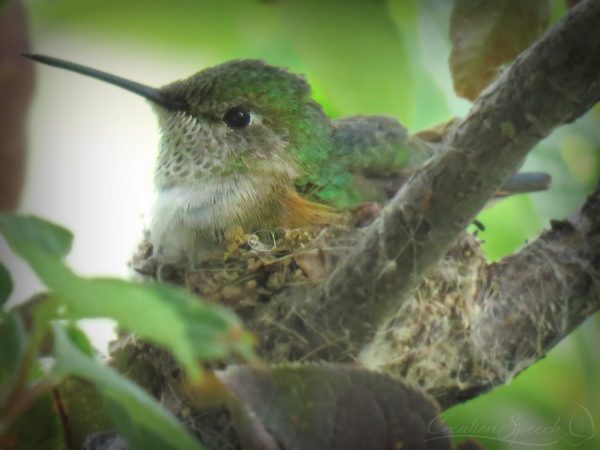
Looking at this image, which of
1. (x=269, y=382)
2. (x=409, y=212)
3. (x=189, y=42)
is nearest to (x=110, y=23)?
(x=189, y=42)

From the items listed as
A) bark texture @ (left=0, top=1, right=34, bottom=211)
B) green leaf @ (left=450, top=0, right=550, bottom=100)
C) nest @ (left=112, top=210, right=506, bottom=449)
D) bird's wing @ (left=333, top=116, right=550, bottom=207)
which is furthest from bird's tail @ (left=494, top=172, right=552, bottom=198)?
bark texture @ (left=0, top=1, right=34, bottom=211)

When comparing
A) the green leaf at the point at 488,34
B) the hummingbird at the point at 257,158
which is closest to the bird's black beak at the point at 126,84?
the hummingbird at the point at 257,158

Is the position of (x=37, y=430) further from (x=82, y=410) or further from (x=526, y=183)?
(x=526, y=183)

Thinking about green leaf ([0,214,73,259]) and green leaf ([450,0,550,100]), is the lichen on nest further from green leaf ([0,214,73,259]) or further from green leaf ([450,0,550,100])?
green leaf ([0,214,73,259])

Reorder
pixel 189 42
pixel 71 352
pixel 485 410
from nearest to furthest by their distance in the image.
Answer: pixel 71 352 → pixel 485 410 → pixel 189 42

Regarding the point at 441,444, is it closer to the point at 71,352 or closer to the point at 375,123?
the point at 71,352

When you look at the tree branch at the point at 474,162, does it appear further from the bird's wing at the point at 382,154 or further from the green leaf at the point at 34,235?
the bird's wing at the point at 382,154
